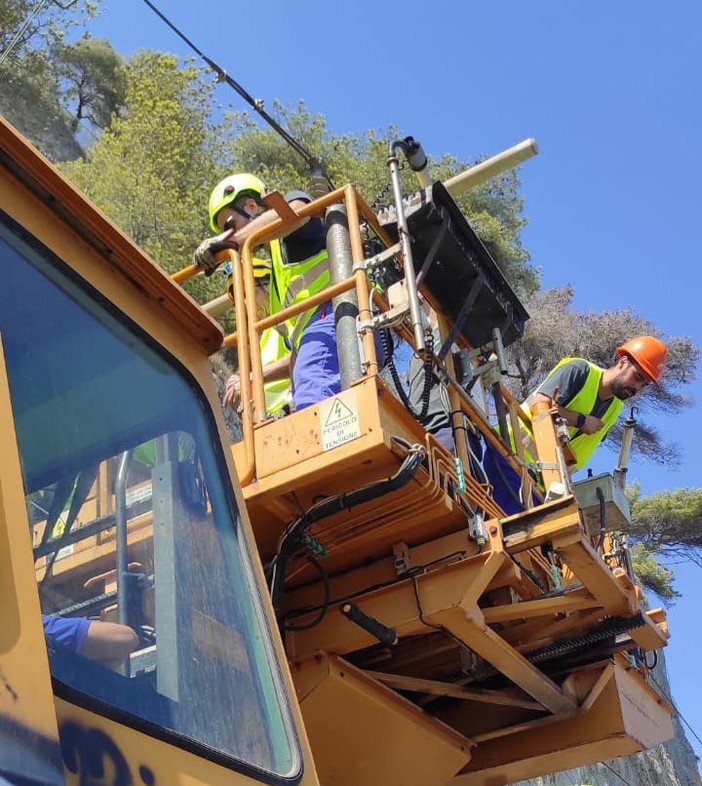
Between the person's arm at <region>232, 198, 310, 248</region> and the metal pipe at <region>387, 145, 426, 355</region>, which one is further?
the person's arm at <region>232, 198, 310, 248</region>

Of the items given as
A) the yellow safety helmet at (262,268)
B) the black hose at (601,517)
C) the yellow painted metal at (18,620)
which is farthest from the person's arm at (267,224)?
the yellow painted metal at (18,620)

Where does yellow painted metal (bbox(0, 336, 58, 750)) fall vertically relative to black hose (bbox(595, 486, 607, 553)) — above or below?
below

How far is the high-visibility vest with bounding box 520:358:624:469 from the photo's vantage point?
6164 mm

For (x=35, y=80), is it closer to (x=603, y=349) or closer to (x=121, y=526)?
(x=603, y=349)

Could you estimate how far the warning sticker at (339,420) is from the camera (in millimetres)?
3622

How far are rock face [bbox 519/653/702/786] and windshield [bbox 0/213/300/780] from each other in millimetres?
13041

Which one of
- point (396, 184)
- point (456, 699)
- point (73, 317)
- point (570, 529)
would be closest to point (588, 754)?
point (456, 699)

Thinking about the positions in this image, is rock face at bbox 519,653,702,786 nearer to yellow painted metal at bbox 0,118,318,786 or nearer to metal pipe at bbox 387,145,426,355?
metal pipe at bbox 387,145,426,355

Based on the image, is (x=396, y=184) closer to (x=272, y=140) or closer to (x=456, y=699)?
(x=456, y=699)

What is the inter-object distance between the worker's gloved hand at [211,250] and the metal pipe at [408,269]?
0.77 meters

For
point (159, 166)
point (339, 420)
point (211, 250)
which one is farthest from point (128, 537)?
point (159, 166)

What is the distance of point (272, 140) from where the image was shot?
2309cm

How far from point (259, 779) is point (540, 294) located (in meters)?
23.8

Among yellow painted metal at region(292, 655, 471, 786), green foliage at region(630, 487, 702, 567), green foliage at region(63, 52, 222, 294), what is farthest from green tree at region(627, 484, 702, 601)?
yellow painted metal at region(292, 655, 471, 786)
